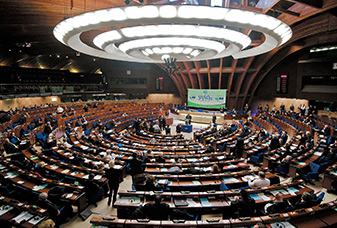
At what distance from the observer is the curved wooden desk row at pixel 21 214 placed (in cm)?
480

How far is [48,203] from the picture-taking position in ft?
16.6

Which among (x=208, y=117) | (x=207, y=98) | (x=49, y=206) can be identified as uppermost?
(x=207, y=98)

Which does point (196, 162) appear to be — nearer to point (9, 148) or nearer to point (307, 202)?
point (307, 202)

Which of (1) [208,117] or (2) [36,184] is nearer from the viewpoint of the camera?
(2) [36,184]

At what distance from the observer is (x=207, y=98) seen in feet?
94.3

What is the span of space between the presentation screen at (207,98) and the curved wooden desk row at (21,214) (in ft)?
83.6

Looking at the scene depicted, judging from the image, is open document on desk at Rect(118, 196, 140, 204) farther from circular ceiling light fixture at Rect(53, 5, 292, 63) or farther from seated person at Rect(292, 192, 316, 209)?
circular ceiling light fixture at Rect(53, 5, 292, 63)

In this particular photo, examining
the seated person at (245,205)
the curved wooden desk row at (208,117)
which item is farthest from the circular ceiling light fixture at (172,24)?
the curved wooden desk row at (208,117)

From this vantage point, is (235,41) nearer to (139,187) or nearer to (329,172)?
(329,172)

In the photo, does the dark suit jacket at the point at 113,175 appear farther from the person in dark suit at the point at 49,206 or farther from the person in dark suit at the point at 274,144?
the person in dark suit at the point at 274,144

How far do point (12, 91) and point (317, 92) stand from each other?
1437 inches

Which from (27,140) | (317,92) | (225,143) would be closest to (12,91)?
(27,140)

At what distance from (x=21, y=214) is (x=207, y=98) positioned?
85.9 feet

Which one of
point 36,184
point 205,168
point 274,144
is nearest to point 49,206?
point 36,184
